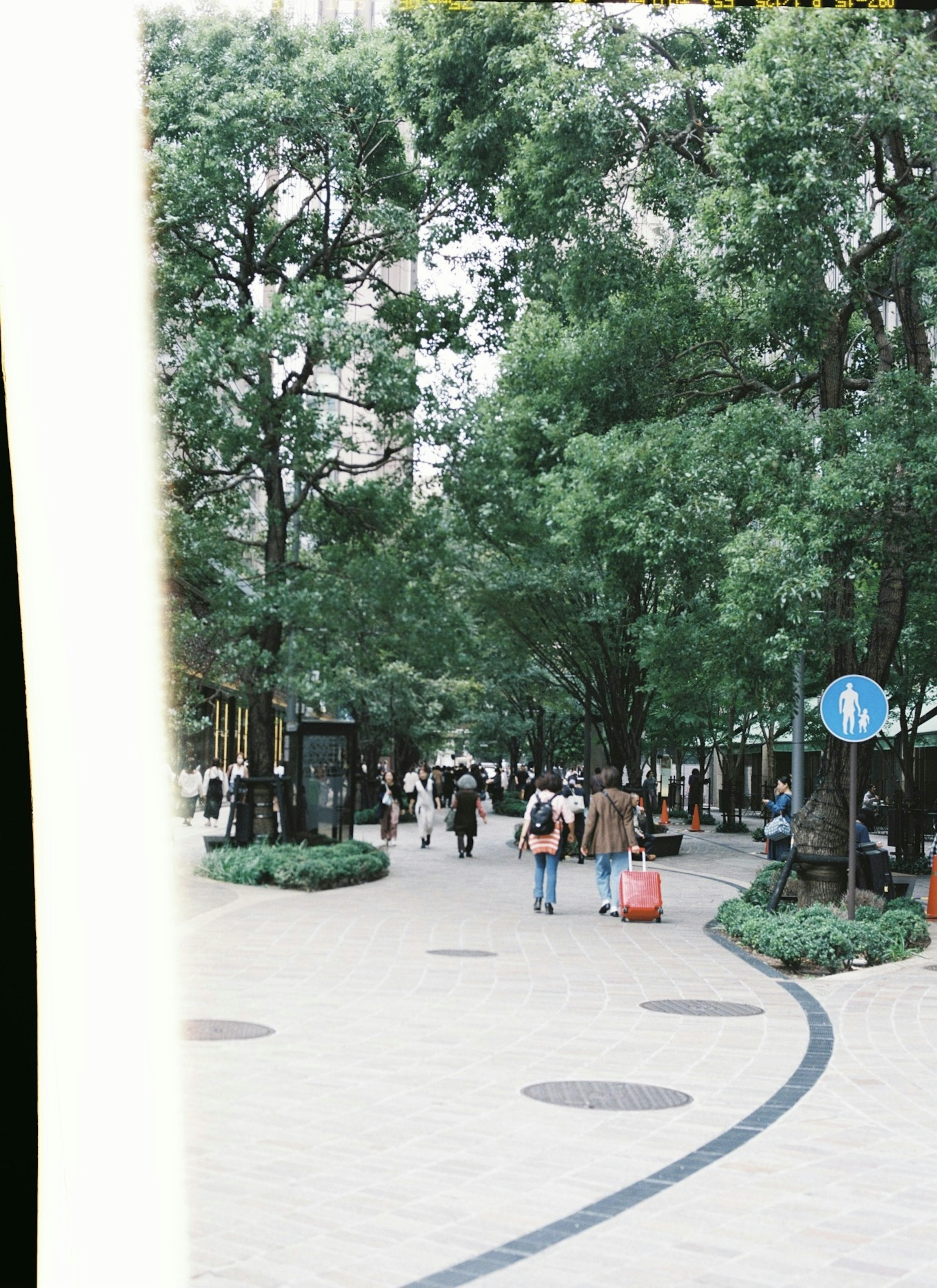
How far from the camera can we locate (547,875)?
56.9ft

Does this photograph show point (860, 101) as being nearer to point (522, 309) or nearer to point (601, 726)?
point (522, 309)

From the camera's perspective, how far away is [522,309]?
23562mm

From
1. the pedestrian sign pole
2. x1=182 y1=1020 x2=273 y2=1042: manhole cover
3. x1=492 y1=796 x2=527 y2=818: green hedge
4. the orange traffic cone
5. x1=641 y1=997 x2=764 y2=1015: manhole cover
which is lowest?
x1=492 y1=796 x2=527 y2=818: green hedge

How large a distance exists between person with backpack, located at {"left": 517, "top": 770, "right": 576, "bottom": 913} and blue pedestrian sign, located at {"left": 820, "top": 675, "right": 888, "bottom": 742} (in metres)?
4.35

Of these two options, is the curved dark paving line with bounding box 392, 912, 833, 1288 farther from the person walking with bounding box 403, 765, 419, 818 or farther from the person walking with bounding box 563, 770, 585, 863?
the person walking with bounding box 403, 765, 419, 818

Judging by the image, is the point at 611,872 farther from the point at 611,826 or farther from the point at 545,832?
the point at 545,832

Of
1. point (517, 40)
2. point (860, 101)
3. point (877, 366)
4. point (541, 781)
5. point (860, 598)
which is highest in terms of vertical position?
point (517, 40)

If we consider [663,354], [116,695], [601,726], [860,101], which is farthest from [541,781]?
[601,726]

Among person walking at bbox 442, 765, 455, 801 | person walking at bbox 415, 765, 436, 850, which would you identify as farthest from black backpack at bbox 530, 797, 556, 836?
person walking at bbox 442, 765, 455, 801

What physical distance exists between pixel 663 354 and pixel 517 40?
4133mm

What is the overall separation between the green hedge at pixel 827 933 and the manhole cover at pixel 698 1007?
199cm

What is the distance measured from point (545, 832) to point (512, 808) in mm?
30531

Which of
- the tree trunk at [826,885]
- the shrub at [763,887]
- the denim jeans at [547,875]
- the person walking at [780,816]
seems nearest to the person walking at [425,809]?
the person walking at [780,816]

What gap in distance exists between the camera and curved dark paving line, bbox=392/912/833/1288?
457 cm
